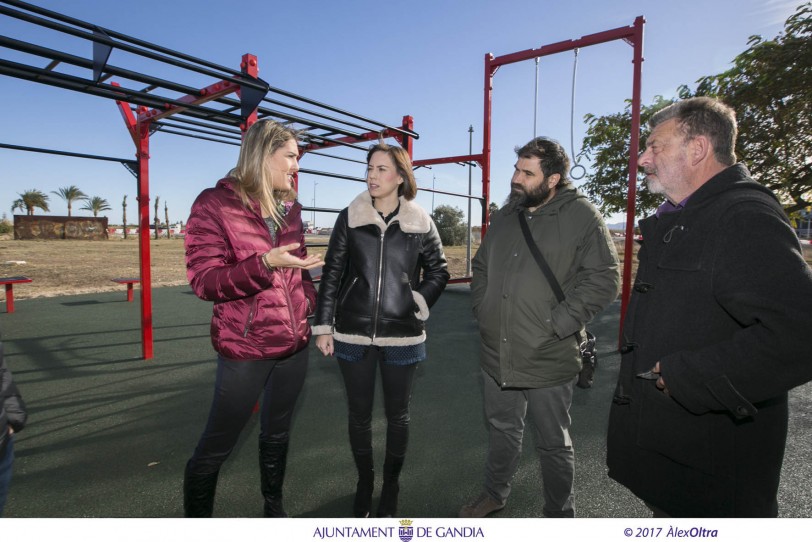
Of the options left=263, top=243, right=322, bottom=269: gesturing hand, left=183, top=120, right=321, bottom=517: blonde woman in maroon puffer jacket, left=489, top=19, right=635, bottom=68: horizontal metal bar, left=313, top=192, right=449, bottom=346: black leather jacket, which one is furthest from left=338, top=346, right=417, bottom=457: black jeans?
left=489, top=19, right=635, bottom=68: horizontal metal bar

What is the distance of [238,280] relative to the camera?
5.16 ft

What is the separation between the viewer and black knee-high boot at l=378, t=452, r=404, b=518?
6.64 feet

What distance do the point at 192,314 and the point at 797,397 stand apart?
7.95m

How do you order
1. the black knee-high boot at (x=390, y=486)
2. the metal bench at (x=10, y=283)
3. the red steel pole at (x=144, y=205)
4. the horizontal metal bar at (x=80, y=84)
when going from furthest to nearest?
the metal bench at (x=10, y=283), the red steel pole at (x=144, y=205), the horizontal metal bar at (x=80, y=84), the black knee-high boot at (x=390, y=486)

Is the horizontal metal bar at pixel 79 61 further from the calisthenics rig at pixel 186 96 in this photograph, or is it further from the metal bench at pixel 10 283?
the metal bench at pixel 10 283

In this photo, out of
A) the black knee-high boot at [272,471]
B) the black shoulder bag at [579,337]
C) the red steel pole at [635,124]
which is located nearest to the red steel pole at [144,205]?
the black knee-high boot at [272,471]

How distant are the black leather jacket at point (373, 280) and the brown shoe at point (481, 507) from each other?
2.85 feet

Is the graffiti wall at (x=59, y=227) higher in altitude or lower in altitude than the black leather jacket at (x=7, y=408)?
higher

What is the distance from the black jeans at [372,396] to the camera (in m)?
1.95

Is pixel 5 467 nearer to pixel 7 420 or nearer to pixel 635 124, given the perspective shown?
pixel 7 420

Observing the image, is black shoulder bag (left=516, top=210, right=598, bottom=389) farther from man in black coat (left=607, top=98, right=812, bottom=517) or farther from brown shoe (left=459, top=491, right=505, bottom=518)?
brown shoe (left=459, top=491, right=505, bottom=518)

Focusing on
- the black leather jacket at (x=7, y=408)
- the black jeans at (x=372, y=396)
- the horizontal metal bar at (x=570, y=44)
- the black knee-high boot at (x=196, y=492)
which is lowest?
the black knee-high boot at (x=196, y=492)

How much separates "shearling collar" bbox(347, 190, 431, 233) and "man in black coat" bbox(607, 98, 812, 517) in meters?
0.97

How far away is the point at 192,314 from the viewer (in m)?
7.16
